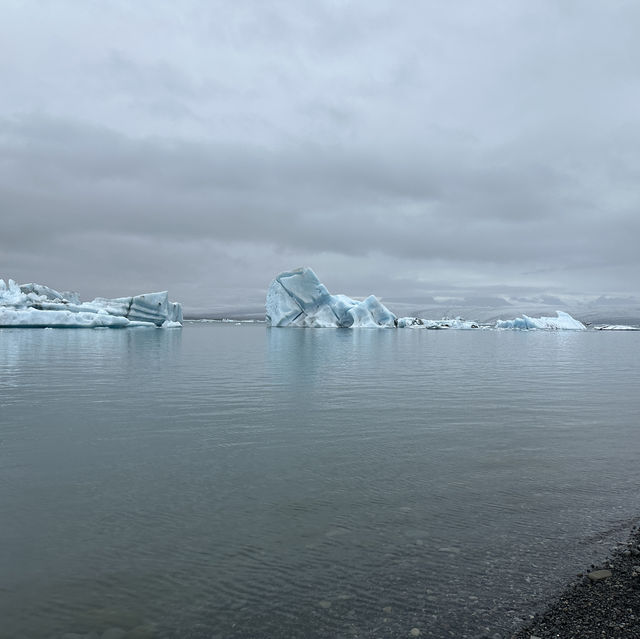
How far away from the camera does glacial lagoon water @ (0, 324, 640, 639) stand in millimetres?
4930

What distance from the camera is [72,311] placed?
249 feet

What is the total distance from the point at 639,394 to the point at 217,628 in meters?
21.0

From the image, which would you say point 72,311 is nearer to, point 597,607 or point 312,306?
point 312,306

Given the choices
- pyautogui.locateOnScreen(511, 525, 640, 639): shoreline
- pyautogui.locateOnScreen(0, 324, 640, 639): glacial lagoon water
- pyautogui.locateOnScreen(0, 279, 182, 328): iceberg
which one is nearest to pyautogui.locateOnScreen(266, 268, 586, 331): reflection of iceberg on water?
pyautogui.locateOnScreen(0, 279, 182, 328): iceberg

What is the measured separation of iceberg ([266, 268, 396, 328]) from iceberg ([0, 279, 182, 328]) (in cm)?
1907

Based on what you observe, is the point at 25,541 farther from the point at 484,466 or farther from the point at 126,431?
the point at 484,466

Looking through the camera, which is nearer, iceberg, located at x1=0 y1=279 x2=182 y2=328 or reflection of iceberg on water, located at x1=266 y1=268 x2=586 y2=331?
iceberg, located at x1=0 y1=279 x2=182 y2=328

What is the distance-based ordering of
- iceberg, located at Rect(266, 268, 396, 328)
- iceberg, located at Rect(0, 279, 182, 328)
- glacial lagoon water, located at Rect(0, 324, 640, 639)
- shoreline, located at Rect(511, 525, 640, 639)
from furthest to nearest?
iceberg, located at Rect(266, 268, 396, 328) < iceberg, located at Rect(0, 279, 182, 328) < glacial lagoon water, located at Rect(0, 324, 640, 639) < shoreline, located at Rect(511, 525, 640, 639)

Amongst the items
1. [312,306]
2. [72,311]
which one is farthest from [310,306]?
[72,311]

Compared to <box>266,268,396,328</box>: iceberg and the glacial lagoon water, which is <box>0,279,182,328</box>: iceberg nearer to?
<box>266,268,396,328</box>: iceberg

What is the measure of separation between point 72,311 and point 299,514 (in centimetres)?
7797

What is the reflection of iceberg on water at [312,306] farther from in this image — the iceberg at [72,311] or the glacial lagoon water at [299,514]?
the glacial lagoon water at [299,514]

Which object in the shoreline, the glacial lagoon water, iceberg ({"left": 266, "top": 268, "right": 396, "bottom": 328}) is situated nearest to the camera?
the shoreline

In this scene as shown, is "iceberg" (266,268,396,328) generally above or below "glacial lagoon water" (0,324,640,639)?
above
